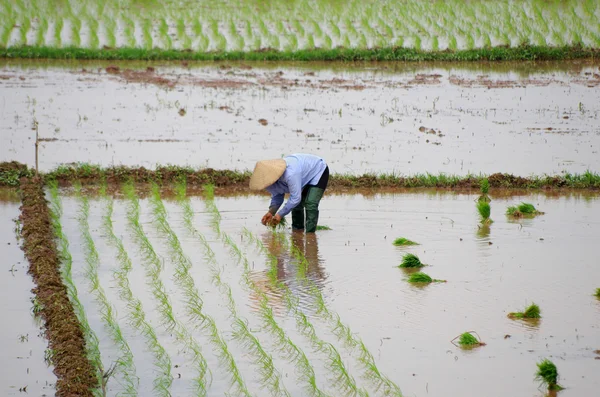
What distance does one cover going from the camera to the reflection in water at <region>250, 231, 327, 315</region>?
5703 millimetres

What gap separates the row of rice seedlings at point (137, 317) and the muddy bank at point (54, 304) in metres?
0.33

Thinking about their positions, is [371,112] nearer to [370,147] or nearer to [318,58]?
[370,147]

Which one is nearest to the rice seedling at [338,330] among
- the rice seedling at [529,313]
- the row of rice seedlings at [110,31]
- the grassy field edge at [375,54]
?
the rice seedling at [529,313]

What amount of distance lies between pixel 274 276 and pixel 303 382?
71.6 inches

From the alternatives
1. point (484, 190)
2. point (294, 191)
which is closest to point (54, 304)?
point (294, 191)

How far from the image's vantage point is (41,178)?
8.59 metres

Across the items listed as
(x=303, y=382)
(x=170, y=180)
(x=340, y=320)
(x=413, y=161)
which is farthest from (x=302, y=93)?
(x=303, y=382)

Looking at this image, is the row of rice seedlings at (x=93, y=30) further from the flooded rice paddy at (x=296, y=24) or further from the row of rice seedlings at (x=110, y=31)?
the row of rice seedlings at (x=110, y=31)

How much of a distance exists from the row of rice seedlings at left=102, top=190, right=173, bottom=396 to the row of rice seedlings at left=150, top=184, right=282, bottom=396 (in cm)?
37

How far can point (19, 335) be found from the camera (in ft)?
16.3

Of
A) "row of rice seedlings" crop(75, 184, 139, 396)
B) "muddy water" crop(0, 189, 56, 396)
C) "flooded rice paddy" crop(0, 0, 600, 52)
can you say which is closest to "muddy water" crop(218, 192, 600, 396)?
"row of rice seedlings" crop(75, 184, 139, 396)

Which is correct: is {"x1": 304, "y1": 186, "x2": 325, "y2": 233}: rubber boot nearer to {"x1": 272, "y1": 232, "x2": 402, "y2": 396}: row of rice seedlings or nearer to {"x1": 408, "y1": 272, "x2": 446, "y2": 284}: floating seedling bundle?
{"x1": 272, "y1": 232, "x2": 402, "y2": 396}: row of rice seedlings

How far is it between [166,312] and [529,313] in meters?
2.15

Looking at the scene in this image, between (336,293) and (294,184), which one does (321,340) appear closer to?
(336,293)
